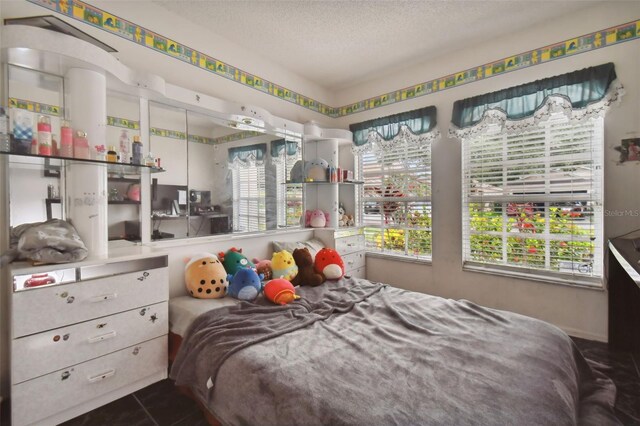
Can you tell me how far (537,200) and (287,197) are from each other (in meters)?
2.42

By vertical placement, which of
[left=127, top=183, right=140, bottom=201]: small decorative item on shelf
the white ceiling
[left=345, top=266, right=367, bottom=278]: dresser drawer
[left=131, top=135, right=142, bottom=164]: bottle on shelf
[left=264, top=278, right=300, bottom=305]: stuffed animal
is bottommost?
[left=345, top=266, right=367, bottom=278]: dresser drawer

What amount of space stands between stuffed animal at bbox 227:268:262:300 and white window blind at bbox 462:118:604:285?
2.20m

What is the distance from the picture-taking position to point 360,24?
251cm

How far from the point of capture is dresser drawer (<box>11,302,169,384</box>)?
4.44ft

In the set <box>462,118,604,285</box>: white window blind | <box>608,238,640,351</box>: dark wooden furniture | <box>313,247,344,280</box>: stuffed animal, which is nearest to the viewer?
<box>608,238,640,351</box>: dark wooden furniture

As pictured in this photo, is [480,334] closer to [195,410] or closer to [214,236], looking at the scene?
[195,410]

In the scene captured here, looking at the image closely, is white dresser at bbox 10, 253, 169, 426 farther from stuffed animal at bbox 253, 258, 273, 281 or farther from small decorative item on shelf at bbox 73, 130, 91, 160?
stuffed animal at bbox 253, 258, 273, 281

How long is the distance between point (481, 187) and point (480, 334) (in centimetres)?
178

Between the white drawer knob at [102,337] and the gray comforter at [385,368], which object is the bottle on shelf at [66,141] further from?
the gray comforter at [385,368]

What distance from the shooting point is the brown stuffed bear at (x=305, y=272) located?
243 cm

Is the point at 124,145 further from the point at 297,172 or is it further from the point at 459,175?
the point at 459,175

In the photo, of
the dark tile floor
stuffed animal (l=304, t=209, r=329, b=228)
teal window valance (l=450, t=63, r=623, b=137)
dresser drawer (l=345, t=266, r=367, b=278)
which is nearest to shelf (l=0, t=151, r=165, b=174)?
the dark tile floor

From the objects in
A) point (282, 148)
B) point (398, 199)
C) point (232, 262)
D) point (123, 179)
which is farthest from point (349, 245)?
point (123, 179)

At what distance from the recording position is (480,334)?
156cm
